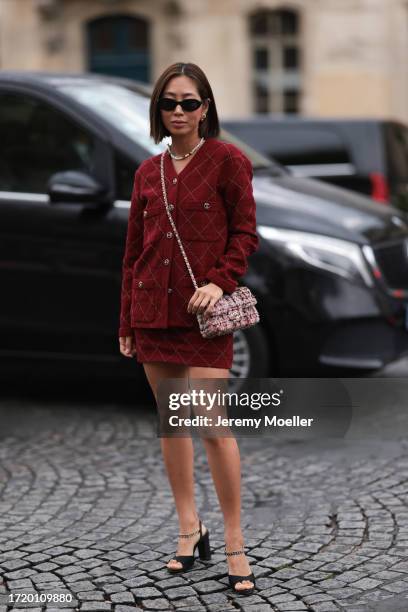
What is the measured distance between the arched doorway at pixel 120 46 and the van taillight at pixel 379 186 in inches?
489

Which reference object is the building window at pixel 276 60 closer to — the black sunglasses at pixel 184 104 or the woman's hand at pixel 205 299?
the black sunglasses at pixel 184 104

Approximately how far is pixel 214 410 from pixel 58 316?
2885 millimetres

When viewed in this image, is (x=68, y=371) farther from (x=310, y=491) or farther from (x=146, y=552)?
(x=146, y=552)

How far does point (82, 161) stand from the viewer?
23.7ft

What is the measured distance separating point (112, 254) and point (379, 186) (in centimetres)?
541

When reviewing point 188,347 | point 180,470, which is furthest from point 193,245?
point 180,470

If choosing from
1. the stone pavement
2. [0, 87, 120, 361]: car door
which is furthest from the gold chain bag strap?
[0, 87, 120, 361]: car door

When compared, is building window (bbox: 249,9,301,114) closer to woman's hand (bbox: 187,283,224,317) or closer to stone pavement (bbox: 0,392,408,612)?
stone pavement (bbox: 0,392,408,612)

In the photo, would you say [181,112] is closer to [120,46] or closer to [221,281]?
[221,281]

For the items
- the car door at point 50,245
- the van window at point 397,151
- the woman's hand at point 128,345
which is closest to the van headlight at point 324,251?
the car door at point 50,245

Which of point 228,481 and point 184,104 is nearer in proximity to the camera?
point 184,104

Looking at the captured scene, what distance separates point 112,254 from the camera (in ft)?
23.0

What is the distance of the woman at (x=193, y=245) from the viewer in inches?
170

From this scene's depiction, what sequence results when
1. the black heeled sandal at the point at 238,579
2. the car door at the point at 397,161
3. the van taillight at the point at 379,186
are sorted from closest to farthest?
1. the black heeled sandal at the point at 238,579
2. the van taillight at the point at 379,186
3. the car door at the point at 397,161
